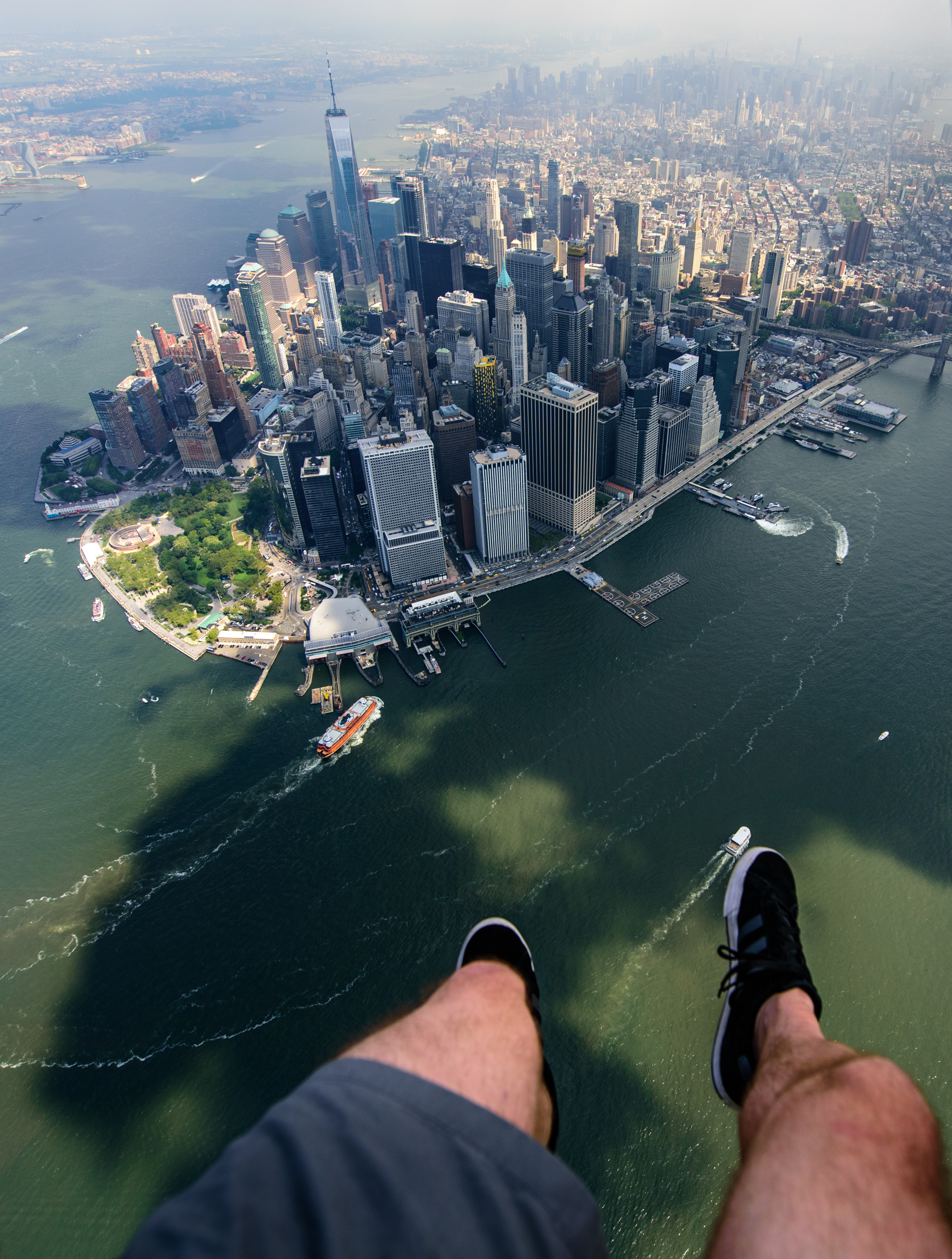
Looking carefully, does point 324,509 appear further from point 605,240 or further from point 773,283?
point 605,240

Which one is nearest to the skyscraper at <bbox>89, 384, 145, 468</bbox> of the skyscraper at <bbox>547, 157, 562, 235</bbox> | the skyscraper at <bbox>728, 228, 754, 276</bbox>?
the skyscraper at <bbox>728, 228, 754, 276</bbox>

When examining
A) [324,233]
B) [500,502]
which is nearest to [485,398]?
[500,502]

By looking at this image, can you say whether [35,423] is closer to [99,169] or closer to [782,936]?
[782,936]

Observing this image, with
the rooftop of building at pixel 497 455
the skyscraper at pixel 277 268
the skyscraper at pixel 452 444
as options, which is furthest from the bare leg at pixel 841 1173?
the skyscraper at pixel 277 268

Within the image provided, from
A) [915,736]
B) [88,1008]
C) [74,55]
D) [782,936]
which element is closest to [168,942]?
[88,1008]

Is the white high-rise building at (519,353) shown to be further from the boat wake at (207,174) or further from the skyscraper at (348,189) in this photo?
the boat wake at (207,174)

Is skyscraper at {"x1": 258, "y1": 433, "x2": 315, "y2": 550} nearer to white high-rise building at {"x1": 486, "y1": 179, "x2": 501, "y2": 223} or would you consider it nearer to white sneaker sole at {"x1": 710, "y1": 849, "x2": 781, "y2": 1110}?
white sneaker sole at {"x1": 710, "y1": 849, "x2": 781, "y2": 1110}
